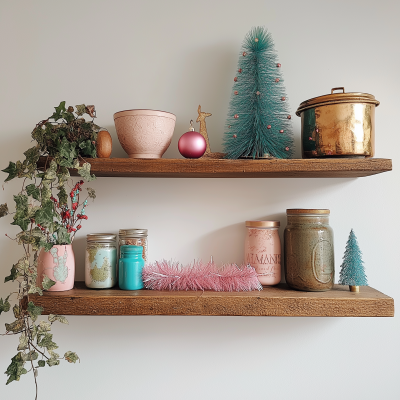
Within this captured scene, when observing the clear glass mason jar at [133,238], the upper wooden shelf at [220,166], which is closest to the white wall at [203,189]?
the clear glass mason jar at [133,238]

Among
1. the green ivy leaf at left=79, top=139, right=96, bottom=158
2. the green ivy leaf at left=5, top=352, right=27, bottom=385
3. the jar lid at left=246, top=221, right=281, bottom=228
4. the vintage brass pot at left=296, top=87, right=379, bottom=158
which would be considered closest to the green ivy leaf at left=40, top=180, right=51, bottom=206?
the green ivy leaf at left=79, top=139, right=96, bottom=158

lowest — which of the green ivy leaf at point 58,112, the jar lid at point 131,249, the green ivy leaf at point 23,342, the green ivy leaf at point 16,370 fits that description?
the green ivy leaf at point 16,370

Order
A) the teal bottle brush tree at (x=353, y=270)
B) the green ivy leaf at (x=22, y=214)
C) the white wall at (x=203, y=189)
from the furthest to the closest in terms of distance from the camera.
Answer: the white wall at (x=203, y=189), the teal bottle brush tree at (x=353, y=270), the green ivy leaf at (x=22, y=214)

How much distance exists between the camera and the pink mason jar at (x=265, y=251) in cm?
94

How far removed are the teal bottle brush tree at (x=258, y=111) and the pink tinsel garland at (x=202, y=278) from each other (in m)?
0.29

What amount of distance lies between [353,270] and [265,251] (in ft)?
0.71

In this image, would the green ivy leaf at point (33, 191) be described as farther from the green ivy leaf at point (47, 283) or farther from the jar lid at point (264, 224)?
the jar lid at point (264, 224)

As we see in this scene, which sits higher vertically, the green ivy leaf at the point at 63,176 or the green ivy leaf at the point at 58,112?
the green ivy leaf at the point at 58,112

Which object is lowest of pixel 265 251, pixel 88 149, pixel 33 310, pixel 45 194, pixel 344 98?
pixel 33 310

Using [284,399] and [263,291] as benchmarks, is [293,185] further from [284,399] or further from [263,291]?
[284,399]

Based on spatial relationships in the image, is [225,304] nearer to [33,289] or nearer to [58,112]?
[33,289]

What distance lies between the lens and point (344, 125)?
85cm

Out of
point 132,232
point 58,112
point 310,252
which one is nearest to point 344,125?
point 310,252

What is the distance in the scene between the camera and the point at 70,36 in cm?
105
